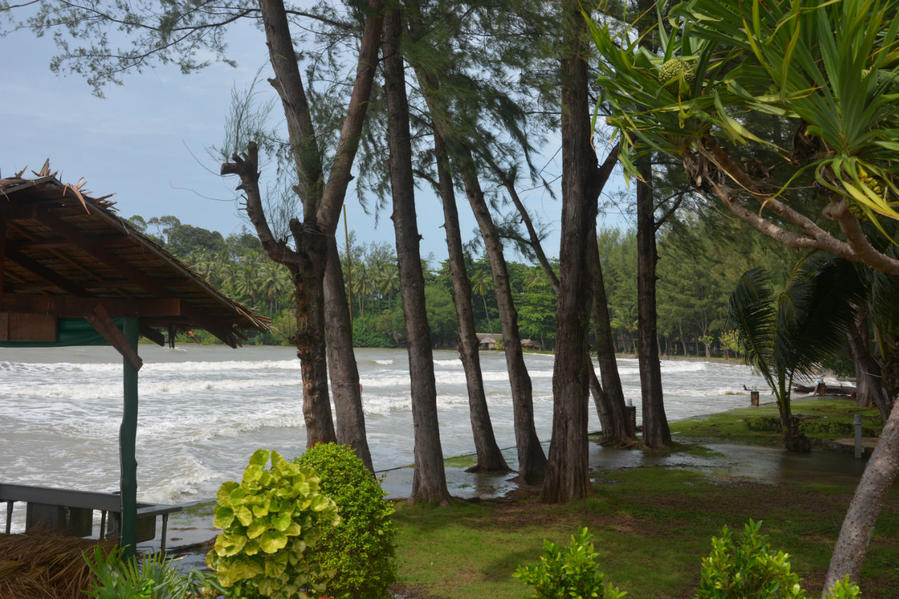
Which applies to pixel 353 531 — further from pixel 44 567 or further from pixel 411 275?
pixel 411 275

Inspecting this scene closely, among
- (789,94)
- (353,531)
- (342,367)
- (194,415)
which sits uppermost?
(789,94)

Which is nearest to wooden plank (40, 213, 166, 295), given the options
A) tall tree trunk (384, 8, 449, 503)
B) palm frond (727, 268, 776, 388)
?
tall tree trunk (384, 8, 449, 503)

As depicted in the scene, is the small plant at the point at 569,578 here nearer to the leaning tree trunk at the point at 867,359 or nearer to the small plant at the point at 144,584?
the small plant at the point at 144,584

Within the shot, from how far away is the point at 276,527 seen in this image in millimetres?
3121

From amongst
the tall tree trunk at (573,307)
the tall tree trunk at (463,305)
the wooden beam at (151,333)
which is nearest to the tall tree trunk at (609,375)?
the tall tree trunk at (463,305)

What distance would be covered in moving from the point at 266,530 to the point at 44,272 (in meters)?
3.97

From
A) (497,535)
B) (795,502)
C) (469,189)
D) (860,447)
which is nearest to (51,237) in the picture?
(497,535)

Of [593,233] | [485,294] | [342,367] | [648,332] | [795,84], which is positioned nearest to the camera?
[795,84]

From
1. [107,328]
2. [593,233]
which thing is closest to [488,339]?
[593,233]

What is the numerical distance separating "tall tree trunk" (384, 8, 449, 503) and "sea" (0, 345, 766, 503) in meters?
4.02

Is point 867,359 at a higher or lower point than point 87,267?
lower

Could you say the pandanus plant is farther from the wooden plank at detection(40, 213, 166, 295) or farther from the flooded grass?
the wooden plank at detection(40, 213, 166, 295)

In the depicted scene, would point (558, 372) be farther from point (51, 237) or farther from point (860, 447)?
point (860, 447)

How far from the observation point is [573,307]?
882 cm
